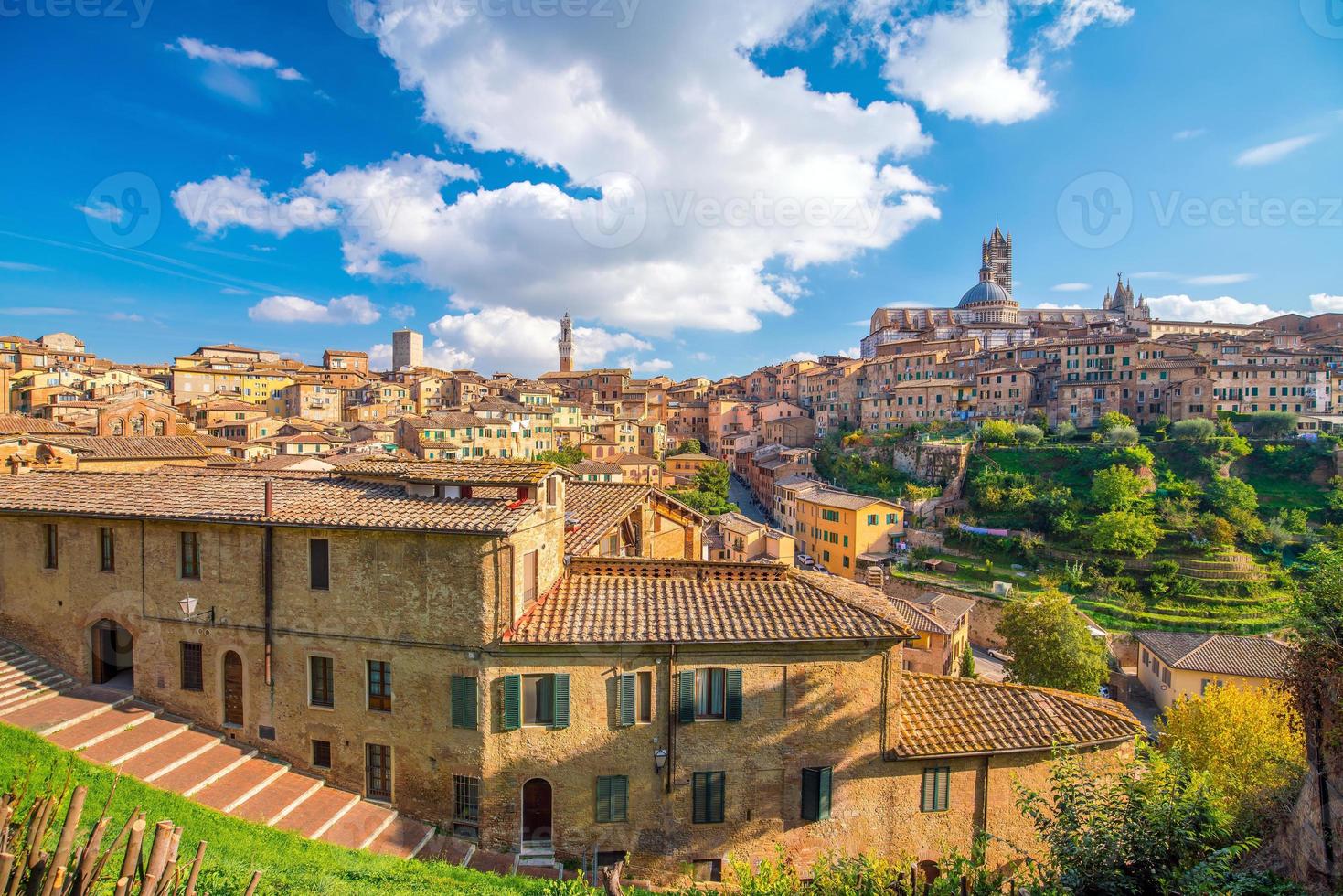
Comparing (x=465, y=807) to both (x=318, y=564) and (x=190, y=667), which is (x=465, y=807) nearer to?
(x=318, y=564)

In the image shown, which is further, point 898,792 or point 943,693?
point 943,693

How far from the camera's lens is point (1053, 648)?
3073 cm

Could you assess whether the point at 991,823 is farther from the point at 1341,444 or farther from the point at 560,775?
the point at 1341,444

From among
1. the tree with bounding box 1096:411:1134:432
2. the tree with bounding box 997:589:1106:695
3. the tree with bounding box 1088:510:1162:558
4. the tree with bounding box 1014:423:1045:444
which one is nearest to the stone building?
the tree with bounding box 997:589:1106:695

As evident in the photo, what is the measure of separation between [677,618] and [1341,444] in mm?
79267

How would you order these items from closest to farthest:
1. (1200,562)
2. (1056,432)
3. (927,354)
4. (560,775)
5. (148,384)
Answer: (560,775), (1200,562), (1056,432), (148,384), (927,354)

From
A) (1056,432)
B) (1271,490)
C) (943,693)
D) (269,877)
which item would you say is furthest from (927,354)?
(269,877)

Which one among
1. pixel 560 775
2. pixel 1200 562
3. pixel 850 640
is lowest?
pixel 1200 562

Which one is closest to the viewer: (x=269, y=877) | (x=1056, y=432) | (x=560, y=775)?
(x=269, y=877)

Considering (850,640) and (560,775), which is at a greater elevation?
(850,640)

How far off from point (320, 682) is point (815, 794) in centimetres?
1118

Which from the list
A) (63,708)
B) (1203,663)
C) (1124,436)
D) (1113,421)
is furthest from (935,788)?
(1113,421)

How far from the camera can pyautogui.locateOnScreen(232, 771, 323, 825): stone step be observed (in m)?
12.2

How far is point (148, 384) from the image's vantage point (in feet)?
256
